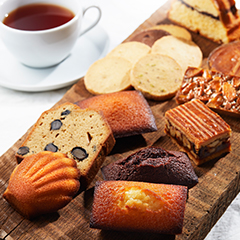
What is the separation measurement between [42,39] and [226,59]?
1656 millimetres

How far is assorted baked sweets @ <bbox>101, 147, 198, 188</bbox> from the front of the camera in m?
2.46

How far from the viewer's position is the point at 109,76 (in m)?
3.31

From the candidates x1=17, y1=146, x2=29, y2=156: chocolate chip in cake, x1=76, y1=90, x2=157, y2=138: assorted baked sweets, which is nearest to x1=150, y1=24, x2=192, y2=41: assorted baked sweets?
x1=76, y1=90, x2=157, y2=138: assorted baked sweets

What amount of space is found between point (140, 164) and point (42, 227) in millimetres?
740

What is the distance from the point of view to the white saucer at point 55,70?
141 inches

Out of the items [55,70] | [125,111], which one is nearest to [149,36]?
[55,70]

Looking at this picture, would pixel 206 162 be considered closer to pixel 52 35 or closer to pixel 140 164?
pixel 140 164

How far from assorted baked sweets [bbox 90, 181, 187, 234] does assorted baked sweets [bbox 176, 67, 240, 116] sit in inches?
37.1

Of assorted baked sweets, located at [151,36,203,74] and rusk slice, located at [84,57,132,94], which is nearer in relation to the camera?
rusk slice, located at [84,57,132,94]

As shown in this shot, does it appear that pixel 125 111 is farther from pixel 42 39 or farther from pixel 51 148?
pixel 42 39

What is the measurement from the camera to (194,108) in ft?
9.22

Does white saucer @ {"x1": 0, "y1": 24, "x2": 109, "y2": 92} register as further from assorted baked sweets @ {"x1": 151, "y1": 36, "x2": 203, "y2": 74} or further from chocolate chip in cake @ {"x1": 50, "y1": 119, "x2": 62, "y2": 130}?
chocolate chip in cake @ {"x1": 50, "y1": 119, "x2": 62, "y2": 130}

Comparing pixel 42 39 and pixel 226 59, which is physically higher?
pixel 42 39

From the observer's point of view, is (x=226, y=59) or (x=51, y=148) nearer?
(x=51, y=148)
